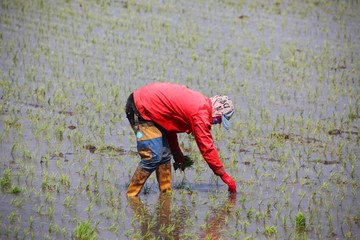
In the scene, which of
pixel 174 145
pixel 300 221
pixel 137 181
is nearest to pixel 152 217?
pixel 137 181

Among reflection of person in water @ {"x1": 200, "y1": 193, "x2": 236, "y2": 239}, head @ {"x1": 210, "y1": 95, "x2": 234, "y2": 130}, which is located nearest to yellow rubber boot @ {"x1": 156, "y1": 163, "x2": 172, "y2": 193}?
reflection of person in water @ {"x1": 200, "y1": 193, "x2": 236, "y2": 239}

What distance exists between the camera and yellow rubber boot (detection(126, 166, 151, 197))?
5051 millimetres


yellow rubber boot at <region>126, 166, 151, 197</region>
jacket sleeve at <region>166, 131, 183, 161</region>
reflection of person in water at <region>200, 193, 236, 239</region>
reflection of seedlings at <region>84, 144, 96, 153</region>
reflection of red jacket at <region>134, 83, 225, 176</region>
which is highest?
reflection of red jacket at <region>134, 83, 225, 176</region>

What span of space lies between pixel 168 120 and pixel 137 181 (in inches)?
25.0

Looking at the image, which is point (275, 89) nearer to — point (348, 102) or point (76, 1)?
point (348, 102)

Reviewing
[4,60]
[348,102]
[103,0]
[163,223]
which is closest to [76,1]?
[103,0]

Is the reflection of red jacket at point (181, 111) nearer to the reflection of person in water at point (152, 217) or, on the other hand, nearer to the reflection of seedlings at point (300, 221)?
the reflection of person in water at point (152, 217)

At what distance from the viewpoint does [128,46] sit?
10641 millimetres

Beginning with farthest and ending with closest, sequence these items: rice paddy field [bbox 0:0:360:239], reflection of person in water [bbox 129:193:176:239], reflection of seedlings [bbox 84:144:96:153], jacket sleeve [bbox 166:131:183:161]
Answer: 1. reflection of seedlings [bbox 84:144:96:153]
2. jacket sleeve [bbox 166:131:183:161]
3. rice paddy field [bbox 0:0:360:239]
4. reflection of person in water [bbox 129:193:176:239]

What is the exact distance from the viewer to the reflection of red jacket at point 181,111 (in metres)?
4.75

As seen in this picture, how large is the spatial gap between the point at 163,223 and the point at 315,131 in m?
3.38

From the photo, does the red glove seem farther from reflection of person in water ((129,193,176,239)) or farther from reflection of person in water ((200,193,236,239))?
reflection of person in water ((129,193,176,239))

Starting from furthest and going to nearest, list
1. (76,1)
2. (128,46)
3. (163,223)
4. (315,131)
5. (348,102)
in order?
(76,1), (128,46), (348,102), (315,131), (163,223)

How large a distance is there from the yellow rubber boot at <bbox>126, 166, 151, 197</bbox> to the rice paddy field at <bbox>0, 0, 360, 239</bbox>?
0.41 feet
